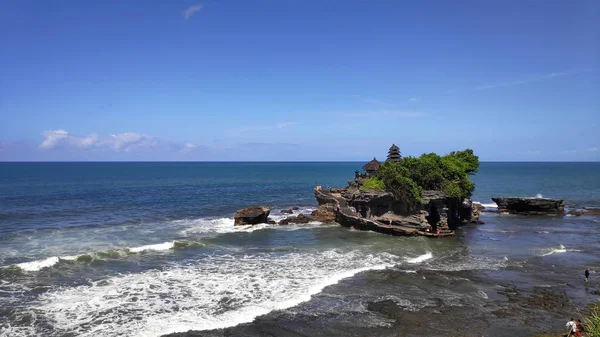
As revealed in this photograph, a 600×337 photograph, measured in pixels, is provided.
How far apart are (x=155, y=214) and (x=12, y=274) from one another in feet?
90.0

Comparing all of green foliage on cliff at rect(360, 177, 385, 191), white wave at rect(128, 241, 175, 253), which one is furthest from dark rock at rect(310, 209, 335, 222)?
white wave at rect(128, 241, 175, 253)

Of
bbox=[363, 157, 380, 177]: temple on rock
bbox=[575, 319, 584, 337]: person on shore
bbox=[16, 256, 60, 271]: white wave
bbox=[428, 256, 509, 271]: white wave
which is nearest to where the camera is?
bbox=[575, 319, 584, 337]: person on shore

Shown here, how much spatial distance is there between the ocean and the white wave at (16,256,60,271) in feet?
0.22

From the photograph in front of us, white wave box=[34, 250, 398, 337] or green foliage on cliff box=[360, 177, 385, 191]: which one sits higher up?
green foliage on cliff box=[360, 177, 385, 191]

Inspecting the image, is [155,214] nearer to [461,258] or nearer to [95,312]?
[95,312]

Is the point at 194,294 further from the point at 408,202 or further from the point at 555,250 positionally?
the point at 555,250

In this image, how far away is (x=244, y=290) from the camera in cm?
2497

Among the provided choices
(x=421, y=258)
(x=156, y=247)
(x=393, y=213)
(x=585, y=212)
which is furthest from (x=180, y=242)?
(x=585, y=212)

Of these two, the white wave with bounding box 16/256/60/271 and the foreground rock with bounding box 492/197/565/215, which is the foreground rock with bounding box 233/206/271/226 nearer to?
the white wave with bounding box 16/256/60/271

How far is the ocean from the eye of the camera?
20250mm

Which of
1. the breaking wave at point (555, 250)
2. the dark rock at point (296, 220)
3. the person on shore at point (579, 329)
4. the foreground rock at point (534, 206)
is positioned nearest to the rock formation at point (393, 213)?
the dark rock at point (296, 220)

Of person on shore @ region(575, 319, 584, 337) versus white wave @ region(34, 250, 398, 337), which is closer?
person on shore @ region(575, 319, 584, 337)

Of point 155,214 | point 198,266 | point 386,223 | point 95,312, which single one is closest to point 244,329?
point 95,312

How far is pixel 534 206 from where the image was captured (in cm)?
5838
